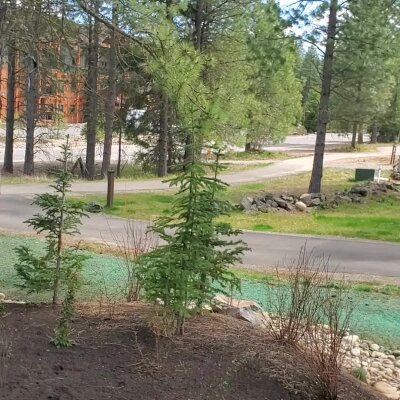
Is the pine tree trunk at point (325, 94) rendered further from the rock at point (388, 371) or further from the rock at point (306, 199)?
the rock at point (388, 371)

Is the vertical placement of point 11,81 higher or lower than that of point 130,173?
higher

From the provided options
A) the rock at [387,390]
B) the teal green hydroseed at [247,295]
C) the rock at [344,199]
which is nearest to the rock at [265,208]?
the rock at [344,199]

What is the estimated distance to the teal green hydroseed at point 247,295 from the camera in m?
6.29

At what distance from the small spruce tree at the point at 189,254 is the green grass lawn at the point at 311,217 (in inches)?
263

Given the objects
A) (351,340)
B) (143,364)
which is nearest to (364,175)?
(351,340)

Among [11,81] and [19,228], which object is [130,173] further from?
[19,228]

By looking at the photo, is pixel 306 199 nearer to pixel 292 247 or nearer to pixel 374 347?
pixel 292 247

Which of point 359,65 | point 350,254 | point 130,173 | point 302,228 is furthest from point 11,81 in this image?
point 350,254

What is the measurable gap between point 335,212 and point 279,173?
11.7 meters

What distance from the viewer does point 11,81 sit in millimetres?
27188

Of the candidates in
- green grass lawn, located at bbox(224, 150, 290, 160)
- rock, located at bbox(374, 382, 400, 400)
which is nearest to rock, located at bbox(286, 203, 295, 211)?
rock, located at bbox(374, 382, 400, 400)

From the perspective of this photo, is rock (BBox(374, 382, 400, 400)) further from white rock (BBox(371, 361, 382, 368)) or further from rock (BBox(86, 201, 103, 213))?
rock (BBox(86, 201, 103, 213))

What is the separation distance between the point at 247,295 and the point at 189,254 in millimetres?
3412

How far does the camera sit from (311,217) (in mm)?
15789
